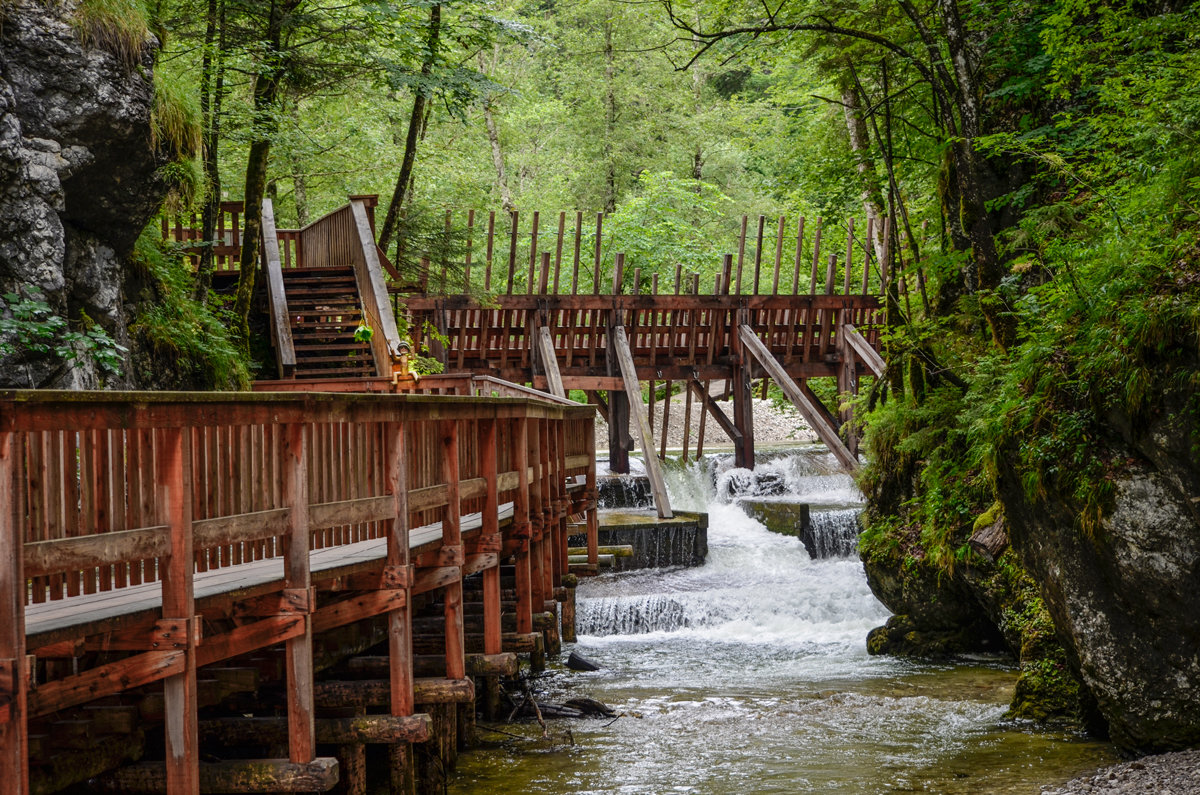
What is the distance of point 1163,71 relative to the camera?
8.05m

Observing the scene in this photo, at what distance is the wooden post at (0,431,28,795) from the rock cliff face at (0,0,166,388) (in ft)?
18.5

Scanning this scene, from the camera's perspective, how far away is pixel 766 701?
31.9 feet

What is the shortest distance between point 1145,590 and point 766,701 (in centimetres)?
365

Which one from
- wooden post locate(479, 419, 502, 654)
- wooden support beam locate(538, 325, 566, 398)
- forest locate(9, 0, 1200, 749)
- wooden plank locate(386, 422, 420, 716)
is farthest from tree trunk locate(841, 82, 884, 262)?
wooden plank locate(386, 422, 420, 716)

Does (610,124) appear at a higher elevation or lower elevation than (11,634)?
higher

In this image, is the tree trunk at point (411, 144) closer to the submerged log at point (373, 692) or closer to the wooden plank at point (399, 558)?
the wooden plank at point (399, 558)

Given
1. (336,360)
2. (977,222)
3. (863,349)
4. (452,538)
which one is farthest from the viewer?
(863,349)

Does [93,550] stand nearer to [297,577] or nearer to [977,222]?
[297,577]

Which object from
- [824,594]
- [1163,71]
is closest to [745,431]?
[824,594]

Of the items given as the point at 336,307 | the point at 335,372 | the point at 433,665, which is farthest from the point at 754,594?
the point at 433,665

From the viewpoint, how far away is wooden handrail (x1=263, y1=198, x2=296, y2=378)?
45.2 ft

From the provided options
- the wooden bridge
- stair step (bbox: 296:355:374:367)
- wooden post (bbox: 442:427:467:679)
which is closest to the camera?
wooden post (bbox: 442:427:467:679)

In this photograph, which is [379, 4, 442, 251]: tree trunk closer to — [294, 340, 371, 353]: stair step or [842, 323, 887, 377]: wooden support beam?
[294, 340, 371, 353]: stair step

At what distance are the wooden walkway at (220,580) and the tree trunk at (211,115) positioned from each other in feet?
22.0
